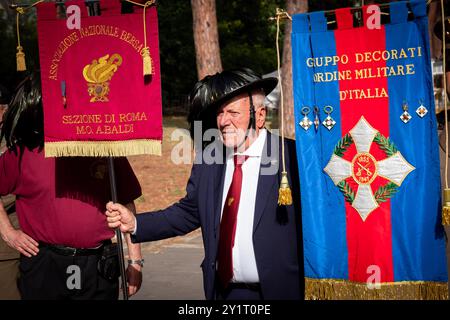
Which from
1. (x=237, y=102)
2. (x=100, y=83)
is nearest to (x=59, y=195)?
(x=100, y=83)

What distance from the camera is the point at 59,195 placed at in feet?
11.8

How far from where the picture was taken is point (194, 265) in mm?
7129

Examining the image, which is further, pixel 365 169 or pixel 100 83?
pixel 100 83

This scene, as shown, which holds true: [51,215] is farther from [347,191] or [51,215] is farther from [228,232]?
[347,191]

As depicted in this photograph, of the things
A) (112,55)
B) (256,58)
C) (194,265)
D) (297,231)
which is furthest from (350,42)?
(256,58)

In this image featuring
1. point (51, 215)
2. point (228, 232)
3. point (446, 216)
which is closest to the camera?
point (446, 216)

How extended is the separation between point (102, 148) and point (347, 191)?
137cm

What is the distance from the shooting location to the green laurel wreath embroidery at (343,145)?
124 inches

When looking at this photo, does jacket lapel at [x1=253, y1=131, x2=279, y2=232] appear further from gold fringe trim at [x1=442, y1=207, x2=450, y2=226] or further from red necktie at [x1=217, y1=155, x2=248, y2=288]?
gold fringe trim at [x1=442, y1=207, x2=450, y2=226]

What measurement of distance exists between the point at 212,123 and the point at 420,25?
1291 mm

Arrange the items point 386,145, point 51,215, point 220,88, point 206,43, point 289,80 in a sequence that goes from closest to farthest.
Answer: point 386,145, point 220,88, point 51,215, point 206,43, point 289,80

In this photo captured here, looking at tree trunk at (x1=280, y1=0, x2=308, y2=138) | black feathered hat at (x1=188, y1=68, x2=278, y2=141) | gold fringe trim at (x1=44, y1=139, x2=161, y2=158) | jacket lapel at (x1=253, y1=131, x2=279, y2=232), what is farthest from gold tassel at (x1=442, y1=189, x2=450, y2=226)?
tree trunk at (x1=280, y1=0, x2=308, y2=138)

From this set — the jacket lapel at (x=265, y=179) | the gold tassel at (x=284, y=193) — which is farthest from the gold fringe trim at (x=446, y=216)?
the jacket lapel at (x=265, y=179)

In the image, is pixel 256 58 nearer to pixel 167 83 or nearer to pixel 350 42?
pixel 167 83
